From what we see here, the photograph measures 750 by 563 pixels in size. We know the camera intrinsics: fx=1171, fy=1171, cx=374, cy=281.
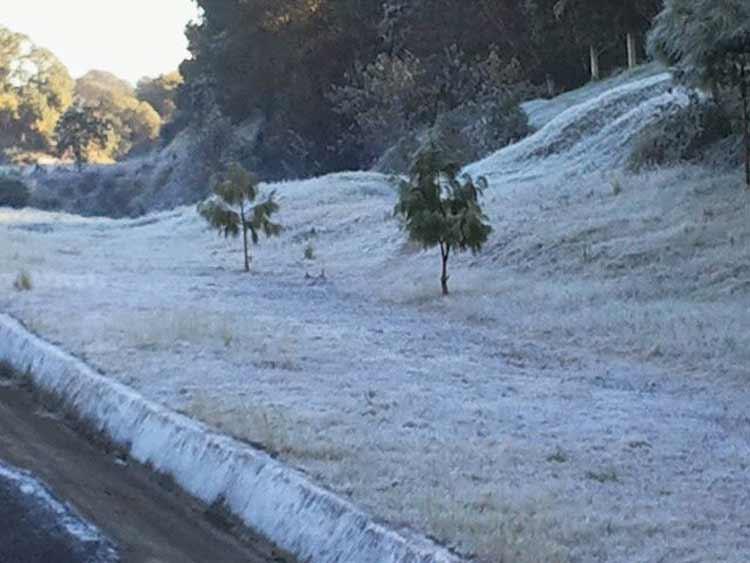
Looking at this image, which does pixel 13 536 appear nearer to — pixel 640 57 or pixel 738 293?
pixel 738 293

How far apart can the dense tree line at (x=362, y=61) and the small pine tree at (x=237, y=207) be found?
794 inches

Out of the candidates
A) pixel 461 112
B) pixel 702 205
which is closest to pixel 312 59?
pixel 461 112

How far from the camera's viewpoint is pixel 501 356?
1304 centimetres

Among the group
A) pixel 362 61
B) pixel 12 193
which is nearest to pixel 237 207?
pixel 362 61

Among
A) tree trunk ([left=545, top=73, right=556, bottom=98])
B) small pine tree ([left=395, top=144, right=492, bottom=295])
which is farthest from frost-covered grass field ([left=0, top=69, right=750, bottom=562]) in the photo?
tree trunk ([left=545, top=73, right=556, bottom=98])

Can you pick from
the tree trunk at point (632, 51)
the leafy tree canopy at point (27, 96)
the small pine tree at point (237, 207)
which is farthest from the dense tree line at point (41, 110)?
the small pine tree at point (237, 207)

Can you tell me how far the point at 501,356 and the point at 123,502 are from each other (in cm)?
652

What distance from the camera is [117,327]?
12.9 metres

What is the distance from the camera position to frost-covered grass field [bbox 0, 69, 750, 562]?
656cm

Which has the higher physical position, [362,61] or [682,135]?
[362,61]

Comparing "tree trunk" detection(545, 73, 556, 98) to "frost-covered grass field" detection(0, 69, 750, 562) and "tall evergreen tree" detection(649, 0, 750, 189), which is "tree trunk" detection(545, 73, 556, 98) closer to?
"frost-covered grass field" detection(0, 69, 750, 562)

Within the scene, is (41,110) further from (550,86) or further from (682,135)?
(682,135)

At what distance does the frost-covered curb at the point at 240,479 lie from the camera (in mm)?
5992

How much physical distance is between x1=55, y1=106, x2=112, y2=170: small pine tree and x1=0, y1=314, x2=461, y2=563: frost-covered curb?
228 feet
